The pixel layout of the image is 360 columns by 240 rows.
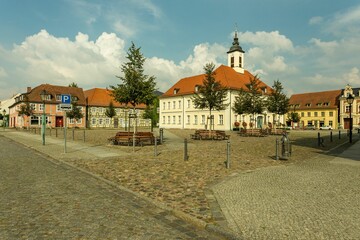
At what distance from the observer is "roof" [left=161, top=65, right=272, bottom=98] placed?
1950 inches

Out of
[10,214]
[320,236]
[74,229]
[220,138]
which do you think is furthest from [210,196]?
[220,138]

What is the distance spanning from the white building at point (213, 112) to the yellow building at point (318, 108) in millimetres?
22529

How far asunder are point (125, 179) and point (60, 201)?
2.51 metres

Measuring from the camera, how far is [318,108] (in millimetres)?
77875

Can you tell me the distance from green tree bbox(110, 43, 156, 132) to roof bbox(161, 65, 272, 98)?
1121 inches

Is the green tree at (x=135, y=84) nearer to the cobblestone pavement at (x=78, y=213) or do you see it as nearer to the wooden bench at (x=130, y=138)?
the wooden bench at (x=130, y=138)

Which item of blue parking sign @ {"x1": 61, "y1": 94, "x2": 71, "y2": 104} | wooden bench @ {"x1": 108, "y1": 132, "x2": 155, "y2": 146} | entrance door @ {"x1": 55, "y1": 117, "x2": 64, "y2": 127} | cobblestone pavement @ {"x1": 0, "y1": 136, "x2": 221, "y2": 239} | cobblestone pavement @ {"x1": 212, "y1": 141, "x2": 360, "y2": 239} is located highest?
blue parking sign @ {"x1": 61, "y1": 94, "x2": 71, "y2": 104}

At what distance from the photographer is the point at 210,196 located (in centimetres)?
634

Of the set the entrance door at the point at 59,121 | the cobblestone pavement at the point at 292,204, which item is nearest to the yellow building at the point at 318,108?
the entrance door at the point at 59,121

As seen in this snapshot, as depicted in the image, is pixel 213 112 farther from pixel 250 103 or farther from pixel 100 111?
pixel 100 111

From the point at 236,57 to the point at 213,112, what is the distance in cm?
1673

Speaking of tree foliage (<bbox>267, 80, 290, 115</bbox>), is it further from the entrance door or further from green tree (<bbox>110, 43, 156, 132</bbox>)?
the entrance door

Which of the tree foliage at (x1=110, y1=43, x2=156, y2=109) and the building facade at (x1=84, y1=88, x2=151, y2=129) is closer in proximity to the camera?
the tree foliage at (x1=110, y1=43, x2=156, y2=109)

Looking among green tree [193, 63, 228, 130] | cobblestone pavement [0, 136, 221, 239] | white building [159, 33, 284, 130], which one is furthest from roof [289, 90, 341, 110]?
cobblestone pavement [0, 136, 221, 239]
